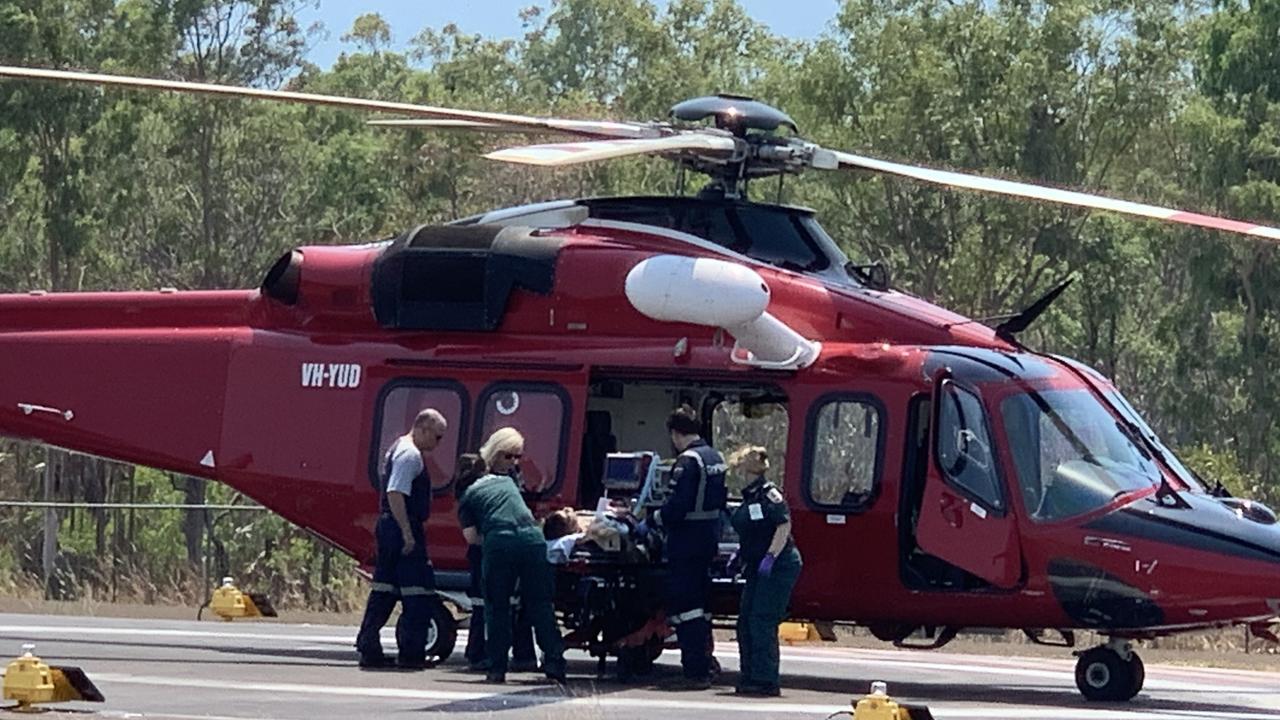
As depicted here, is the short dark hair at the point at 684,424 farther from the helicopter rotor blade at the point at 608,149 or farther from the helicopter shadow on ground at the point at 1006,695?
the helicopter shadow on ground at the point at 1006,695

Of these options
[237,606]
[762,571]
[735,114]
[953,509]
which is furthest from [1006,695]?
[237,606]

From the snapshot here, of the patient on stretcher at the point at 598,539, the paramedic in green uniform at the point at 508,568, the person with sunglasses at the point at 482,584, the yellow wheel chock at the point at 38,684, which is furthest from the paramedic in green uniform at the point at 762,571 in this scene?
the yellow wheel chock at the point at 38,684

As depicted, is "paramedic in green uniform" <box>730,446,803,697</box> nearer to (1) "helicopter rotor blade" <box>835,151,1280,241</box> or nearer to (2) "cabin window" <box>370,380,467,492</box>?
(1) "helicopter rotor blade" <box>835,151,1280,241</box>

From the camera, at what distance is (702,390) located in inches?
639

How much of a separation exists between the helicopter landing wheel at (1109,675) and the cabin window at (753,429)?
7.73ft

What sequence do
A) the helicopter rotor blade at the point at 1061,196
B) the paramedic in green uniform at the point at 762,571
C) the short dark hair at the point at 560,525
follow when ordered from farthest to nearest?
1. the short dark hair at the point at 560,525
2. the paramedic in green uniform at the point at 762,571
3. the helicopter rotor blade at the point at 1061,196

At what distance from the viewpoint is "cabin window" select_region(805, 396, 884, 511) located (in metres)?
15.5

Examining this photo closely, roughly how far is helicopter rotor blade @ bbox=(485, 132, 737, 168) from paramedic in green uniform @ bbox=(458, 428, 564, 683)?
2.28 meters

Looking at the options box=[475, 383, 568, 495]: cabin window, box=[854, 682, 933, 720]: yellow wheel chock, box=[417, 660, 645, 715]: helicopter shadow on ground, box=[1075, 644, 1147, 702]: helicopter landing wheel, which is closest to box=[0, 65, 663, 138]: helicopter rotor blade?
box=[475, 383, 568, 495]: cabin window

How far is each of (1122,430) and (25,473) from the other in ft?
105

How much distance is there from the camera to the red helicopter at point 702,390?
14.9 m

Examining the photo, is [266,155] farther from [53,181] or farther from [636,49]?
[636,49]

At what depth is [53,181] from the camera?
3906 cm

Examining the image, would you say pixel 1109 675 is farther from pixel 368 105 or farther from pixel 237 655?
pixel 237 655
